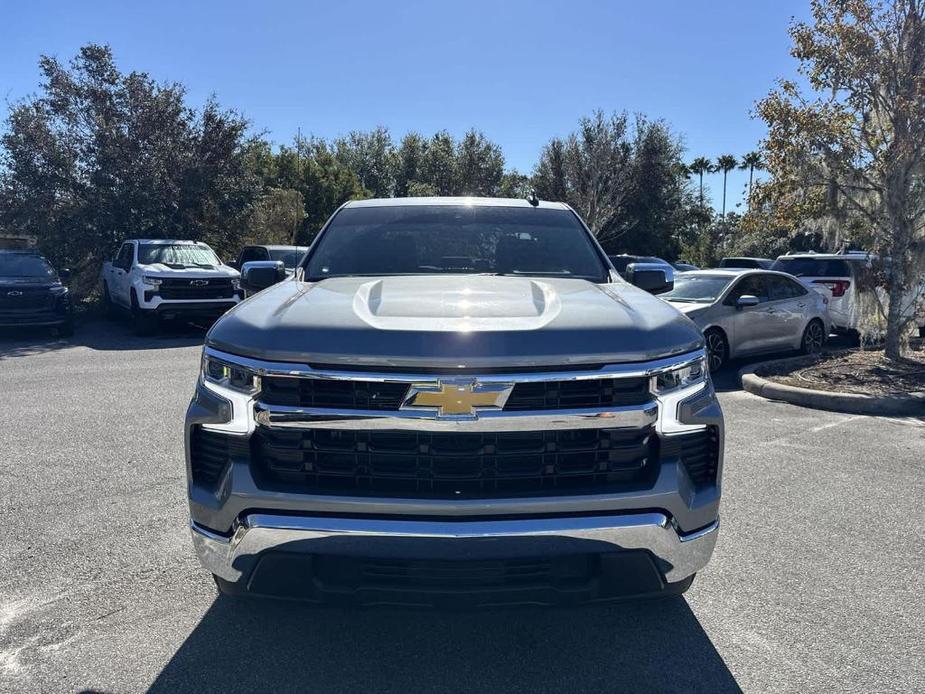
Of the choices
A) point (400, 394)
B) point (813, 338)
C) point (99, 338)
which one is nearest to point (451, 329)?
point (400, 394)

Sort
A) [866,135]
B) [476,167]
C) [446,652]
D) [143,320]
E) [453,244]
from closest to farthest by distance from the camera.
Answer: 1. [446,652]
2. [453,244]
3. [866,135]
4. [143,320]
5. [476,167]

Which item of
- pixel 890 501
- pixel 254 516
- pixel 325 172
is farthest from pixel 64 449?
pixel 325 172

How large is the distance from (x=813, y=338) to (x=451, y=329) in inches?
430

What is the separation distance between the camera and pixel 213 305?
14883 millimetres

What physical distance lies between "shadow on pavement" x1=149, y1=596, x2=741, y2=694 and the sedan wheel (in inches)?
379

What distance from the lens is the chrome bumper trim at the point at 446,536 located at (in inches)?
96.3

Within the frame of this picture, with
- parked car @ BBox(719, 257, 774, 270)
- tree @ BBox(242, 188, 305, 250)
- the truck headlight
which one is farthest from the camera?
parked car @ BBox(719, 257, 774, 270)

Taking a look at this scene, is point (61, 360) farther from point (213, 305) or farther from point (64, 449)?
point (64, 449)

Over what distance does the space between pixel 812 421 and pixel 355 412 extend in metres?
6.38

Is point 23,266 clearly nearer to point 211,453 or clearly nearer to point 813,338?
point 211,453

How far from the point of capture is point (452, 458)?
2568 mm

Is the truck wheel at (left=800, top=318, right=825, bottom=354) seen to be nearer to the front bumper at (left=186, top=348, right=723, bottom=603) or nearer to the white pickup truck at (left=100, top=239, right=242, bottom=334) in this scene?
the front bumper at (left=186, top=348, right=723, bottom=603)

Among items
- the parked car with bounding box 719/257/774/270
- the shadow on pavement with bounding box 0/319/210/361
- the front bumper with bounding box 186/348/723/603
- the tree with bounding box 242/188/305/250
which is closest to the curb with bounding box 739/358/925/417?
the front bumper with bounding box 186/348/723/603

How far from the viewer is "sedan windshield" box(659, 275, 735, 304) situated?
422 inches
